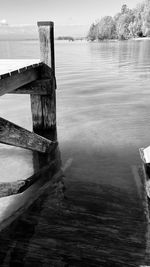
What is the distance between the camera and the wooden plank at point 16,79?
15.2 feet

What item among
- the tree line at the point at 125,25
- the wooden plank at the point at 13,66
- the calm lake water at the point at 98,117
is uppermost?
the tree line at the point at 125,25

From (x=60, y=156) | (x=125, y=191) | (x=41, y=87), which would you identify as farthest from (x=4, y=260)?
(x=41, y=87)

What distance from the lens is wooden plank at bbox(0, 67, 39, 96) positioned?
4.63 meters

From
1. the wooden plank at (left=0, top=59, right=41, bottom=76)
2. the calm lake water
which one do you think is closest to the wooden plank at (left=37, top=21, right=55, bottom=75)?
the wooden plank at (left=0, top=59, right=41, bottom=76)

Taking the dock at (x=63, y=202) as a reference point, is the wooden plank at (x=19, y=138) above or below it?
above

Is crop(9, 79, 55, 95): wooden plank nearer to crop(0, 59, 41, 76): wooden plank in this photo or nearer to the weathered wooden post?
the weathered wooden post

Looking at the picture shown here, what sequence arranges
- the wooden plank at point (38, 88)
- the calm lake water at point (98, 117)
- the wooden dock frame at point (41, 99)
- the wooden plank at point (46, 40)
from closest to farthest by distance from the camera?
the wooden dock frame at point (41, 99)
the wooden plank at point (46, 40)
the wooden plank at point (38, 88)
the calm lake water at point (98, 117)

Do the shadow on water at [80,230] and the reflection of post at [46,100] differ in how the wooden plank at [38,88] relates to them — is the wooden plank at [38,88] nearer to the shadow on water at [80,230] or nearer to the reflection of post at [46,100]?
the reflection of post at [46,100]

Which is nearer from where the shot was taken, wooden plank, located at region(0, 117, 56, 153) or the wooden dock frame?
wooden plank, located at region(0, 117, 56, 153)

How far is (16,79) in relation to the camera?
17.2 feet

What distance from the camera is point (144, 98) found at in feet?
47.6

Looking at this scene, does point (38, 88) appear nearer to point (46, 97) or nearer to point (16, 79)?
point (46, 97)

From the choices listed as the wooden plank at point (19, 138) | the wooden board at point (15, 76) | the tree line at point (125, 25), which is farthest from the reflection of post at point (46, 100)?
the tree line at point (125, 25)

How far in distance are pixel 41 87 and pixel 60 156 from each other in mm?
2041
